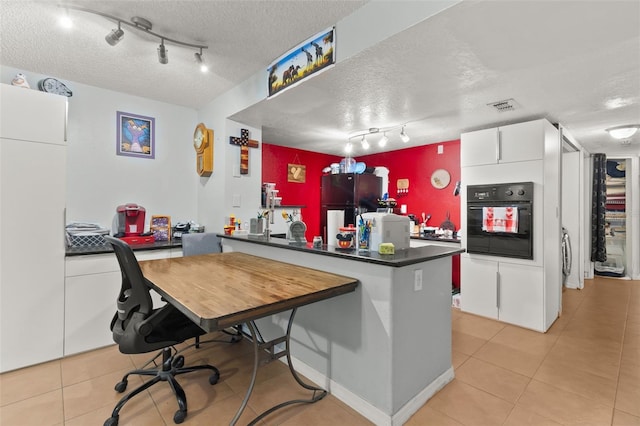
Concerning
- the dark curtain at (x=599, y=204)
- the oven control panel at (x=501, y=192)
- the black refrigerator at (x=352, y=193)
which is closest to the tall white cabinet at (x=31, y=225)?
the black refrigerator at (x=352, y=193)

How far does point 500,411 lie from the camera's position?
193cm

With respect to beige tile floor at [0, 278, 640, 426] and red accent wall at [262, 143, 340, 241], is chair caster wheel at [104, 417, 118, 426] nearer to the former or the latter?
beige tile floor at [0, 278, 640, 426]

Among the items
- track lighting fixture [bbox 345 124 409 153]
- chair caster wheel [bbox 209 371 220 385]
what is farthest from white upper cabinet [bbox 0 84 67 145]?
track lighting fixture [bbox 345 124 409 153]

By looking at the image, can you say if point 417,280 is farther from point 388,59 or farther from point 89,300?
point 89,300

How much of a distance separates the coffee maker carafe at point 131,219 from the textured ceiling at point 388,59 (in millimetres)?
1311

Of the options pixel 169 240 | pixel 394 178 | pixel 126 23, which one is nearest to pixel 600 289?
pixel 394 178

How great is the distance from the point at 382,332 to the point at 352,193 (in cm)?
369

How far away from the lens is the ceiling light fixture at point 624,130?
369cm

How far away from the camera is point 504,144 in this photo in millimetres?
3482

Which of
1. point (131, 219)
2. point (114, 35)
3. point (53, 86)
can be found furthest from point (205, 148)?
point (114, 35)

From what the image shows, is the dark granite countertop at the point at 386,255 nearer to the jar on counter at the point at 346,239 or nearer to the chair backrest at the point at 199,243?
the jar on counter at the point at 346,239

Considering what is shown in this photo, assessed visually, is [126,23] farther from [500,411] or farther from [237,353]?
[500,411]

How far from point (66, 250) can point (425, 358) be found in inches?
123

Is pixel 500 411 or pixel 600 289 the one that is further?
pixel 600 289
